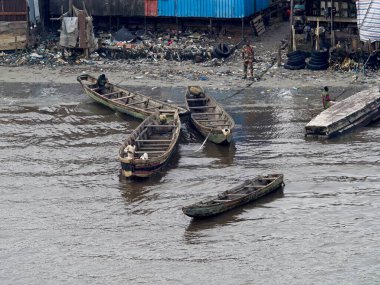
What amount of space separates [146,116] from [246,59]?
4948 mm

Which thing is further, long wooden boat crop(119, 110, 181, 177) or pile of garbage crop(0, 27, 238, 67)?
pile of garbage crop(0, 27, 238, 67)

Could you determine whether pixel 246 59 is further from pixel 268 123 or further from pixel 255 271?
pixel 255 271

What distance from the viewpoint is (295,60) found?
114ft

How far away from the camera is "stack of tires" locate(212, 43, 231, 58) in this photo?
118ft

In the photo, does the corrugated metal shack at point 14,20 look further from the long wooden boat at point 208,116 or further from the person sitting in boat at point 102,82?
the long wooden boat at point 208,116

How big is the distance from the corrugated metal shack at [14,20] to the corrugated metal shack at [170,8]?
1.68 meters

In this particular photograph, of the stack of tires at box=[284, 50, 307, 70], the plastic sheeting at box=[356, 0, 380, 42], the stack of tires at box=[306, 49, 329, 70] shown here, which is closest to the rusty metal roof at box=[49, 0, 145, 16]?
the stack of tires at box=[284, 50, 307, 70]

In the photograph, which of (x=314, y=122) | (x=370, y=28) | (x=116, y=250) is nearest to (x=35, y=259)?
(x=116, y=250)

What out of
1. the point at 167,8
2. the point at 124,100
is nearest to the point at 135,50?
the point at 167,8

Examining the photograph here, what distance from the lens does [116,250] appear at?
72.4 feet

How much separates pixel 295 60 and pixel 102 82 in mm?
6758

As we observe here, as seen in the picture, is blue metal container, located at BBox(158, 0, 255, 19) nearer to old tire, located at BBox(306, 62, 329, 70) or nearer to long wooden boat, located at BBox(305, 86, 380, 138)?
old tire, located at BBox(306, 62, 329, 70)

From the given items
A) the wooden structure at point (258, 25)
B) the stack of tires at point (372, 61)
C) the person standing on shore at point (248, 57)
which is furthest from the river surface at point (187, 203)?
the wooden structure at point (258, 25)

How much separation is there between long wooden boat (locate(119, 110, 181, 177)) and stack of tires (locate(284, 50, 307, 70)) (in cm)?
675
